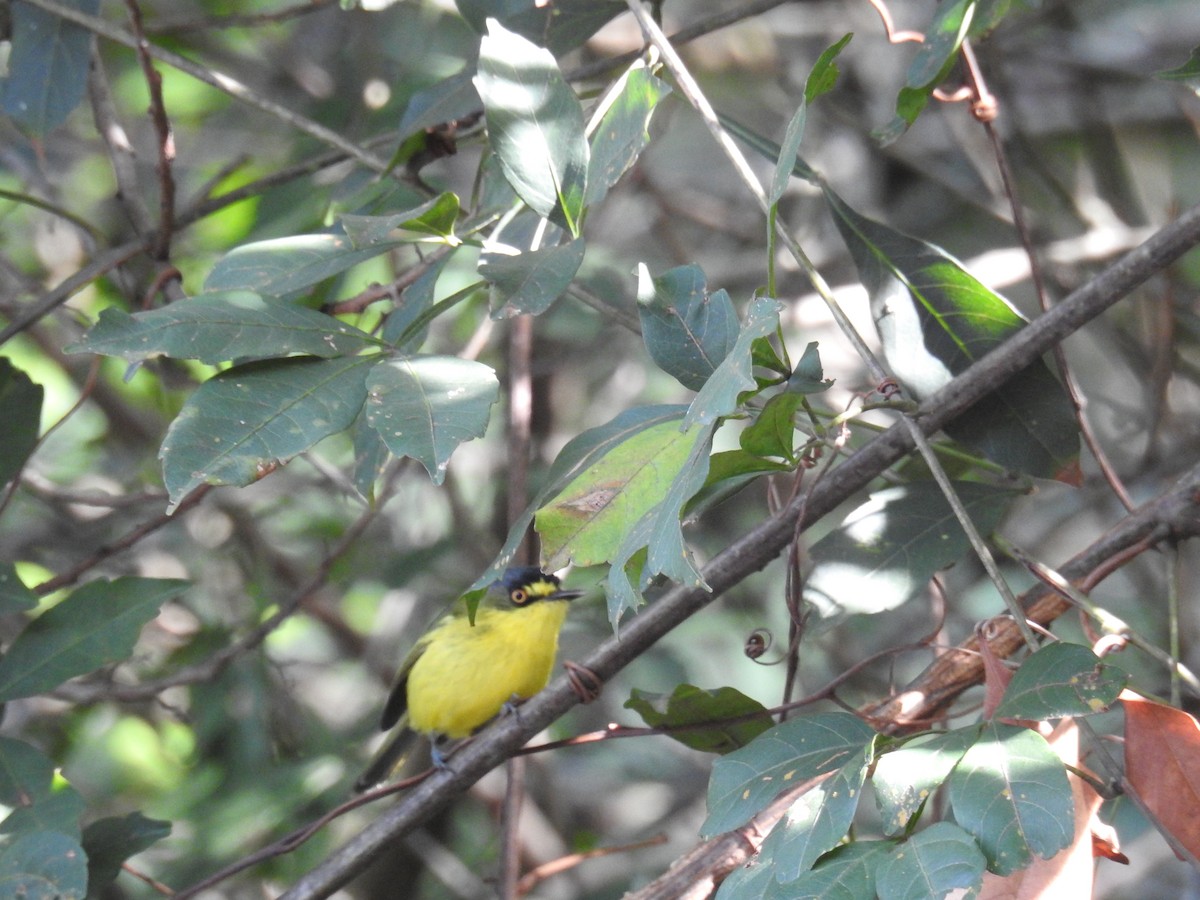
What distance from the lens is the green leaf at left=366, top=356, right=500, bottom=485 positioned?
4.53 feet

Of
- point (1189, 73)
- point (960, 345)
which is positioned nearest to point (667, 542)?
point (960, 345)

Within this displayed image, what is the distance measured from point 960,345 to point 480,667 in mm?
2424

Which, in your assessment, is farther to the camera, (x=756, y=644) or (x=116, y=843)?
(x=116, y=843)

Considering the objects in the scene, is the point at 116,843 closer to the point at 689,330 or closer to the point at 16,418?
the point at 16,418

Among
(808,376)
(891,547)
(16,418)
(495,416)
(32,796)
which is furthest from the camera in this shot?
(495,416)

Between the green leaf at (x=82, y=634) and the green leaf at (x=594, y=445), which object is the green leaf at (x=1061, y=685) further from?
the green leaf at (x=82, y=634)

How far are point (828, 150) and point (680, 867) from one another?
3603 millimetres

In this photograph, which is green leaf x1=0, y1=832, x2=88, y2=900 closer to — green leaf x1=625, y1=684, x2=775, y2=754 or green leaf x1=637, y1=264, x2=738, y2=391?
green leaf x1=625, y1=684, x2=775, y2=754

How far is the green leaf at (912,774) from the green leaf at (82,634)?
4.84 ft

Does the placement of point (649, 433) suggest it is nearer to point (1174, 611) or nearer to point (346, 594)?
point (1174, 611)

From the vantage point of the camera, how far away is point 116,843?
231 centimetres

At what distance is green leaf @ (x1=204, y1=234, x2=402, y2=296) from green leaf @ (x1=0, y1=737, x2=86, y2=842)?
37.1 inches

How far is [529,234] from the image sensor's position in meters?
2.25

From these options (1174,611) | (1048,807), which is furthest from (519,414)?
(1048,807)
